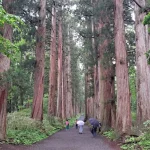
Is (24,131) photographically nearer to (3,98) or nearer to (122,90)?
(3,98)

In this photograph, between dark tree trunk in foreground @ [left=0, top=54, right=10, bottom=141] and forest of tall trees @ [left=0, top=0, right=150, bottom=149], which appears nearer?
dark tree trunk in foreground @ [left=0, top=54, right=10, bottom=141]

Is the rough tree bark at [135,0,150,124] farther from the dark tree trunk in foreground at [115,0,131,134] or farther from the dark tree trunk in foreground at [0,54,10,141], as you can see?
the dark tree trunk in foreground at [0,54,10,141]

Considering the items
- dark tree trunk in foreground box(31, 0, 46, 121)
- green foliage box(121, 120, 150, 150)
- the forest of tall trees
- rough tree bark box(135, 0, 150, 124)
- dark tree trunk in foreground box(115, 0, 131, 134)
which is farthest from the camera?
dark tree trunk in foreground box(31, 0, 46, 121)

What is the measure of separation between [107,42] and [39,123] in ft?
23.5

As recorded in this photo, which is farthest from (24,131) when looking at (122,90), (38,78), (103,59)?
(103,59)

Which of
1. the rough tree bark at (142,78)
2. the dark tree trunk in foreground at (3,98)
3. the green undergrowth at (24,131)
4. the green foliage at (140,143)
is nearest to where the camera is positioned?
the green foliage at (140,143)

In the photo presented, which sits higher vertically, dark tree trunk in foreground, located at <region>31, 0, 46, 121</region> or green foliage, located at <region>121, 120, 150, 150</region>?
dark tree trunk in foreground, located at <region>31, 0, 46, 121</region>

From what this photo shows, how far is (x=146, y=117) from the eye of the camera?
11633 mm

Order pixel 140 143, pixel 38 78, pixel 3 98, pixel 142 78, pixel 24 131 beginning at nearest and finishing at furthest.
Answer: pixel 140 143 < pixel 3 98 < pixel 142 78 < pixel 24 131 < pixel 38 78

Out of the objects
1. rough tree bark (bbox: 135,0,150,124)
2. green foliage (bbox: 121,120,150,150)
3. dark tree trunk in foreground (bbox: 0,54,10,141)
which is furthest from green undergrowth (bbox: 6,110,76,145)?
rough tree bark (bbox: 135,0,150,124)

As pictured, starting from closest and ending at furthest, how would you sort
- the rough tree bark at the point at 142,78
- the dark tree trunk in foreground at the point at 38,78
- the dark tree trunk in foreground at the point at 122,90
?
the dark tree trunk in foreground at the point at 122,90 < the rough tree bark at the point at 142,78 < the dark tree trunk in foreground at the point at 38,78

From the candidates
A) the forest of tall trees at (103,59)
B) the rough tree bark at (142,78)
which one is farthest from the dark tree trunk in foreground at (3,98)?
the rough tree bark at (142,78)

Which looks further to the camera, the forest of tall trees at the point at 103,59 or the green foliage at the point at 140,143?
the forest of tall trees at the point at 103,59

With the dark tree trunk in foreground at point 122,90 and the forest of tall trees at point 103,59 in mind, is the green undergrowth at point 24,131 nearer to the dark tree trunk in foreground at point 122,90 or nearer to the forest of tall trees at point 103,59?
the forest of tall trees at point 103,59
